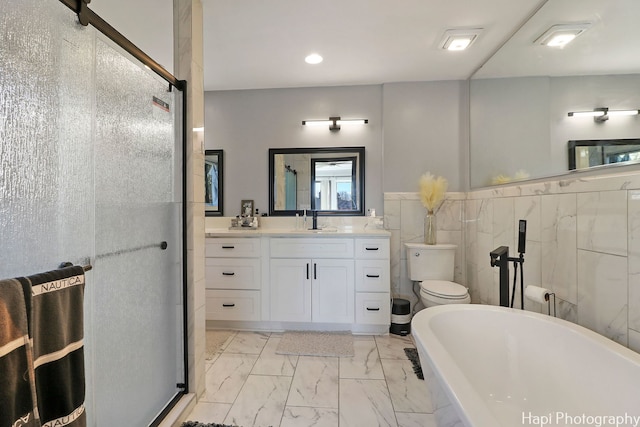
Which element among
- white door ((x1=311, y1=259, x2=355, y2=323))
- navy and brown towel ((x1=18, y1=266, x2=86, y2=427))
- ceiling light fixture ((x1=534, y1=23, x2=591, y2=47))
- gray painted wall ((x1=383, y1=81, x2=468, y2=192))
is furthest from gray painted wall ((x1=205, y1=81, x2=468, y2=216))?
navy and brown towel ((x1=18, y1=266, x2=86, y2=427))

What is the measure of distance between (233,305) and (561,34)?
10.1 feet

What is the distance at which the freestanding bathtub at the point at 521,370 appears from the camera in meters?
0.97

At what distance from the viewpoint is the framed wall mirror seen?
3.09 meters

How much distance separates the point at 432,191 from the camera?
2840mm

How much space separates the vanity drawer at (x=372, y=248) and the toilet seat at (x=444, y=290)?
1.40ft

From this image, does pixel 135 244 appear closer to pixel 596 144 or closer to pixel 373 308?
pixel 373 308

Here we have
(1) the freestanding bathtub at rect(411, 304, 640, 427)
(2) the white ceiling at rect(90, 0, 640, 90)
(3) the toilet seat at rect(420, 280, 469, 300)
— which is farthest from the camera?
(3) the toilet seat at rect(420, 280, 469, 300)

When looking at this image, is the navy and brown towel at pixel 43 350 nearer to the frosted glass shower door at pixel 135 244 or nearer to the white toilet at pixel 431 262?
the frosted glass shower door at pixel 135 244

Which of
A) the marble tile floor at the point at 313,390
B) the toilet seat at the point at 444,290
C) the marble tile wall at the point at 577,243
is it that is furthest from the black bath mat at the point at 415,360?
the marble tile wall at the point at 577,243

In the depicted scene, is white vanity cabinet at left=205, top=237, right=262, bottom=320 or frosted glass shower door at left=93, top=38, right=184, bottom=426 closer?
frosted glass shower door at left=93, top=38, right=184, bottom=426

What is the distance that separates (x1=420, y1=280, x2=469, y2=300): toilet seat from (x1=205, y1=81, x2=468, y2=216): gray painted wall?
929 millimetres

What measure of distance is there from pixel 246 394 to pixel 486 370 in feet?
4.53

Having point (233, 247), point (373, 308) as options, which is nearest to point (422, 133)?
point (373, 308)

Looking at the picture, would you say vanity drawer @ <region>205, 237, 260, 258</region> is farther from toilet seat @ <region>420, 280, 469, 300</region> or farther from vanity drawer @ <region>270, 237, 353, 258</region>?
toilet seat @ <region>420, 280, 469, 300</region>
